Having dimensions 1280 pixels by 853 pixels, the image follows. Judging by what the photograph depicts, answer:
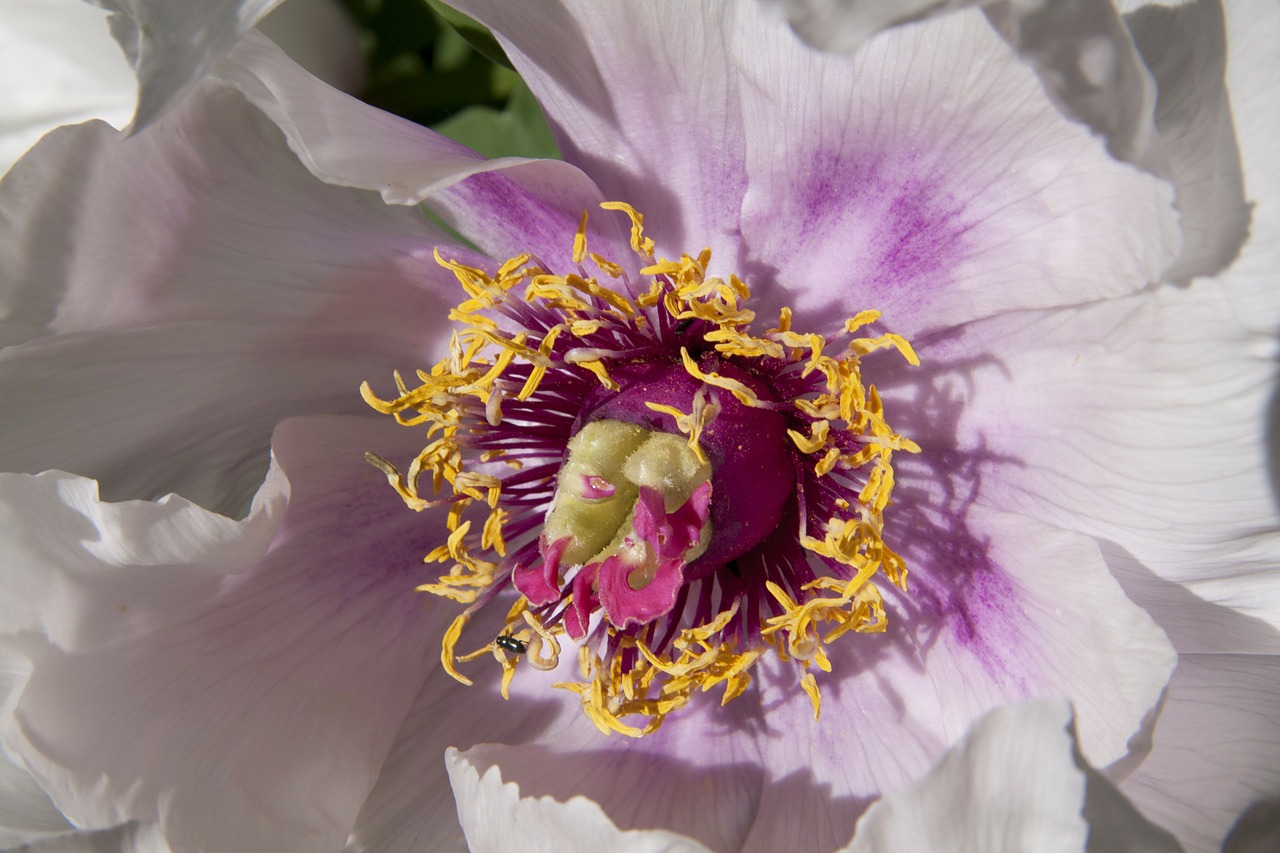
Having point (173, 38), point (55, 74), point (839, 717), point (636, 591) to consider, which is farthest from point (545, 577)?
point (55, 74)

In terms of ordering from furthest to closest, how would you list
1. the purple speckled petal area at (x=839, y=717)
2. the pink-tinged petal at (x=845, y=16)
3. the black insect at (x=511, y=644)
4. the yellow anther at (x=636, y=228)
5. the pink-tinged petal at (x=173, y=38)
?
the black insect at (x=511, y=644), the yellow anther at (x=636, y=228), the purple speckled petal area at (x=839, y=717), the pink-tinged petal at (x=173, y=38), the pink-tinged petal at (x=845, y=16)

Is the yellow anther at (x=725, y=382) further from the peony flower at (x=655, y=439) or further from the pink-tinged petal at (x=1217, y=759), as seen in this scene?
the pink-tinged petal at (x=1217, y=759)

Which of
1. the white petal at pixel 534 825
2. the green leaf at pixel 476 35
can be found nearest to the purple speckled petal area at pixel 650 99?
the green leaf at pixel 476 35

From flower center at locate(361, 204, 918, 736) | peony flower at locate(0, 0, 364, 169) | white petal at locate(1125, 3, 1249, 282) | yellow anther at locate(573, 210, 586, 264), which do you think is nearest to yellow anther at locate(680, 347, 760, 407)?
flower center at locate(361, 204, 918, 736)

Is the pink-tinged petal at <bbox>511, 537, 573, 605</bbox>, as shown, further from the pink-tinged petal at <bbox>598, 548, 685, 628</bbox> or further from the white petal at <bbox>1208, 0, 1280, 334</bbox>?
the white petal at <bbox>1208, 0, 1280, 334</bbox>

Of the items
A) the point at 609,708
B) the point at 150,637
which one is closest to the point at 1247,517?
the point at 609,708

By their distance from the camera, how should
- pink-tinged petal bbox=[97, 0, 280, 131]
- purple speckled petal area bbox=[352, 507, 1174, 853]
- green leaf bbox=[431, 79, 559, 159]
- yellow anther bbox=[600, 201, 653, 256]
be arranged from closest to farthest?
pink-tinged petal bbox=[97, 0, 280, 131] → purple speckled petal area bbox=[352, 507, 1174, 853] → yellow anther bbox=[600, 201, 653, 256] → green leaf bbox=[431, 79, 559, 159]
